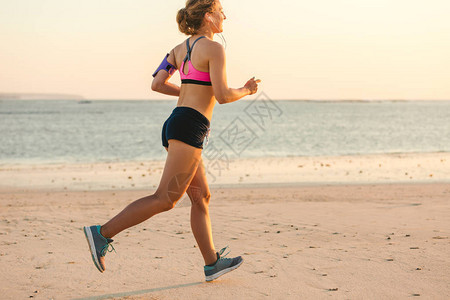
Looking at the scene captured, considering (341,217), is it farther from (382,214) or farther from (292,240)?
(292,240)

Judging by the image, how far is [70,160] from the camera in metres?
22.2

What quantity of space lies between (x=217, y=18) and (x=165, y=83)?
2.05ft

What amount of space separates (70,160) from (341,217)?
56.1 ft

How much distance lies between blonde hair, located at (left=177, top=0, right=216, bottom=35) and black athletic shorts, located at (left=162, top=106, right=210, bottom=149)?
589 millimetres

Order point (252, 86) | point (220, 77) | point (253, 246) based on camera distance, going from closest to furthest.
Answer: point (220, 77) < point (252, 86) < point (253, 246)

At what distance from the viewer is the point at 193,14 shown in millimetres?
3646

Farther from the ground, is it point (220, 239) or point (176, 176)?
point (176, 176)

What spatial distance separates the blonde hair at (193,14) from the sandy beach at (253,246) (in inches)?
61.1

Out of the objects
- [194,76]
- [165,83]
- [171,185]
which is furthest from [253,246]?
[194,76]

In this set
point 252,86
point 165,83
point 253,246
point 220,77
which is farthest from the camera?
point 253,246

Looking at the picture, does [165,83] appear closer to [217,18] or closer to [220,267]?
[217,18]

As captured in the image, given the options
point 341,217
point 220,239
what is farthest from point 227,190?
→ point 220,239

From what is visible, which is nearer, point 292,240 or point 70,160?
point 292,240

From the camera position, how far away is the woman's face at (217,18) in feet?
12.1
